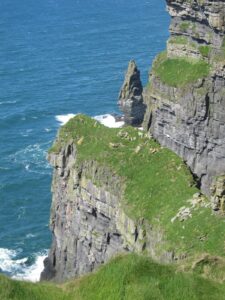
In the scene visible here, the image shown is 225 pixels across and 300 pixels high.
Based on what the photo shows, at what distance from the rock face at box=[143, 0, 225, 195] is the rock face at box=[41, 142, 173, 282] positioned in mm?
18422

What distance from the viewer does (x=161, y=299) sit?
22.7 meters

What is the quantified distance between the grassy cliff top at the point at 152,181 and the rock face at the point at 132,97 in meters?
47.7

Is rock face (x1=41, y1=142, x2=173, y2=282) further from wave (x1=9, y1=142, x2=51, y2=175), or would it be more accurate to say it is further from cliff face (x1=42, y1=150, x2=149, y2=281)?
wave (x1=9, y1=142, x2=51, y2=175)

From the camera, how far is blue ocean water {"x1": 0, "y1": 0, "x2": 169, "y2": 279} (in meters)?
90.5

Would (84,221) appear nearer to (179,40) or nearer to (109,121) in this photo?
(179,40)

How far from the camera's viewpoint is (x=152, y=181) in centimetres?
5797

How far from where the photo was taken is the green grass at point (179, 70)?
8188 centimetres

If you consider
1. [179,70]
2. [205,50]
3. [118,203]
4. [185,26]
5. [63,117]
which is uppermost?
[185,26]

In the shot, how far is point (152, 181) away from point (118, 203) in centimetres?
346

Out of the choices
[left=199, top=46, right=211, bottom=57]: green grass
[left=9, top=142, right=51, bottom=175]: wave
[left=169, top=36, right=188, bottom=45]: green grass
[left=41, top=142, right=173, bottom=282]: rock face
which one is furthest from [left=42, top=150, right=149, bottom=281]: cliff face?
[left=9, top=142, right=51, bottom=175]: wave

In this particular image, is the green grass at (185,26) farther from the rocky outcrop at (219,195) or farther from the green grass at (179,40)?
the rocky outcrop at (219,195)

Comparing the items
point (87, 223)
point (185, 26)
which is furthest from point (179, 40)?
point (87, 223)

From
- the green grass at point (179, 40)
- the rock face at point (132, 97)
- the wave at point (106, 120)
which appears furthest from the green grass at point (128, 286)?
the wave at point (106, 120)

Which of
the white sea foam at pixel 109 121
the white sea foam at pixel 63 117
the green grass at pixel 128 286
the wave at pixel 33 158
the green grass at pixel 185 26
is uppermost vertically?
the green grass at pixel 128 286
